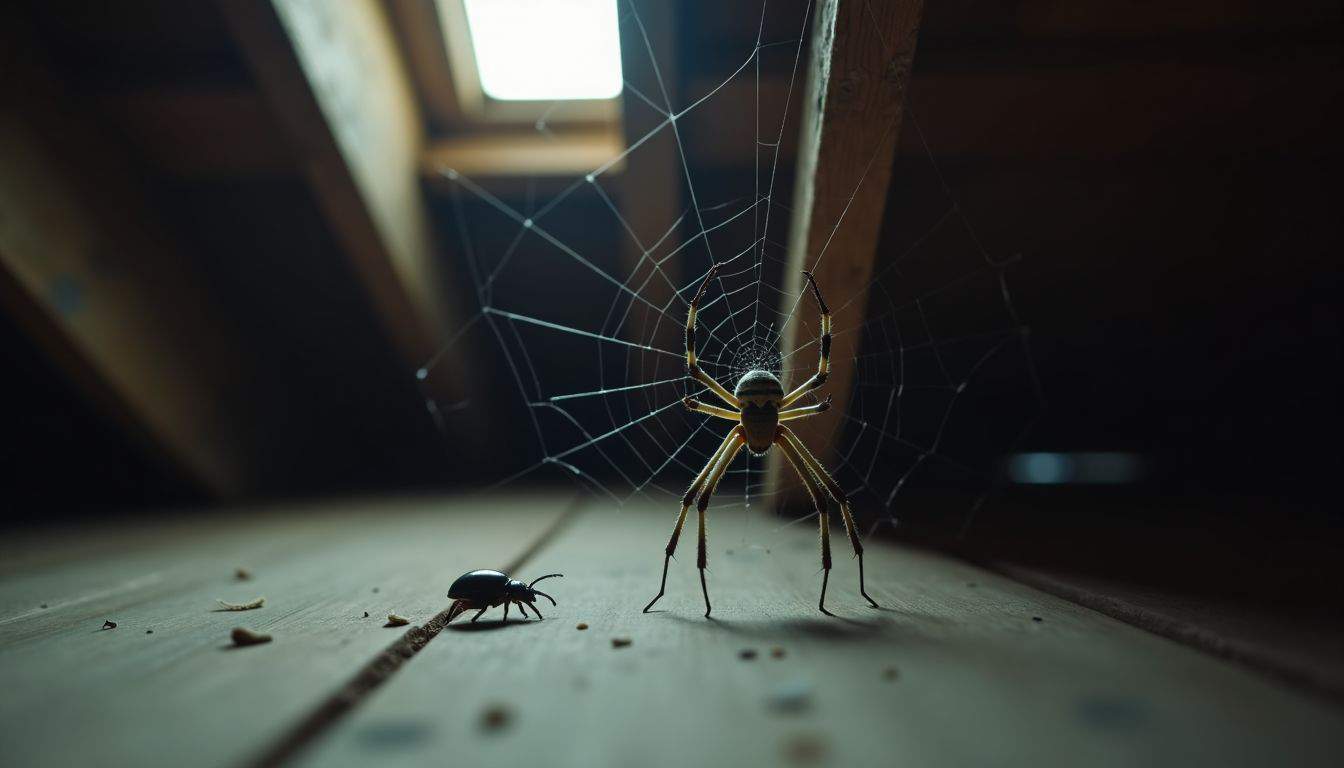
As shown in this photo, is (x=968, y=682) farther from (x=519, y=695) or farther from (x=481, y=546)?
(x=481, y=546)

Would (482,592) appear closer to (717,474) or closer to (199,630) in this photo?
(199,630)

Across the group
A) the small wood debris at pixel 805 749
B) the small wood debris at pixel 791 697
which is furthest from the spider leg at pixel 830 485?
the small wood debris at pixel 805 749

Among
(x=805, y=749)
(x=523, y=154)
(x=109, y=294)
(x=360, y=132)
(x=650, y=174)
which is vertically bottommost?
(x=805, y=749)

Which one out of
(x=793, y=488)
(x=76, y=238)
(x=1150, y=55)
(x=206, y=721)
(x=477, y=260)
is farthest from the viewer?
(x=477, y=260)

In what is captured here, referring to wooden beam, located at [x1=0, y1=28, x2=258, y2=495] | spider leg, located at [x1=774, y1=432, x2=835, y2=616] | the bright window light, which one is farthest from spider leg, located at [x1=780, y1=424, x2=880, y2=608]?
wooden beam, located at [x1=0, y1=28, x2=258, y2=495]

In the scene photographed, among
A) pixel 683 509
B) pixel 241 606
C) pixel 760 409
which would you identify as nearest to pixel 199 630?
pixel 241 606

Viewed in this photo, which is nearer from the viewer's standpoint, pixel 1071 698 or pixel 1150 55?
pixel 1071 698

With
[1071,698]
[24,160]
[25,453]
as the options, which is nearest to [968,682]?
[1071,698]
